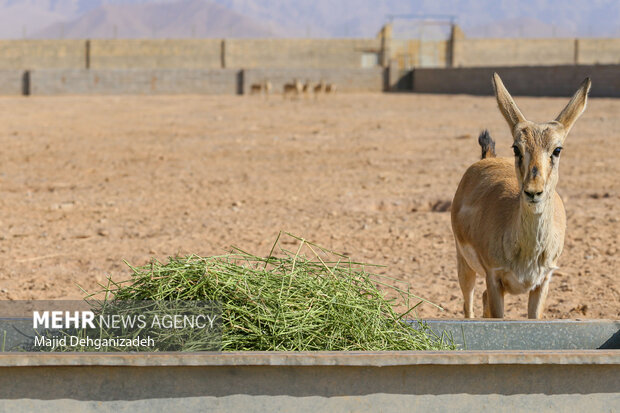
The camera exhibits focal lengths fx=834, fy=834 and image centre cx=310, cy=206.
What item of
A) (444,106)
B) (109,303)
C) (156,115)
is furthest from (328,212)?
(444,106)

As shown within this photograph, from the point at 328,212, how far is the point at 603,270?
3288 mm

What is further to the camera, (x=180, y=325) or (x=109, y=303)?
(x=109, y=303)

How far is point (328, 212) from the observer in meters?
9.46

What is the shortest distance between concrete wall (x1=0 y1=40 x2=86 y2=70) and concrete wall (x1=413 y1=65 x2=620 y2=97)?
22280 mm

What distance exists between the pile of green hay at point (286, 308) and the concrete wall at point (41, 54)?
5015cm

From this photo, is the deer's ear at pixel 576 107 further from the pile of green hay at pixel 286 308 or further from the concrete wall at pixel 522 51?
the concrete wall at pixel 522 51

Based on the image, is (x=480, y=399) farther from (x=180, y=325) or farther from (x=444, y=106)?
(x=444, y=106)

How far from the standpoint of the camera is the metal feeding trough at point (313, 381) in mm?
2922

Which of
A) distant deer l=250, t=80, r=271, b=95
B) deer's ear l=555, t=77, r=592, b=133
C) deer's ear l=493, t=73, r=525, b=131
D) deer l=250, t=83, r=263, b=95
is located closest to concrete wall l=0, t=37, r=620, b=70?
distant deer l=250, t=80, r=271, b=95

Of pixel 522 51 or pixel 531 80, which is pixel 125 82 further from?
pixel 522 51

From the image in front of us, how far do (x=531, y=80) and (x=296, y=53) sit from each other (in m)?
22.5

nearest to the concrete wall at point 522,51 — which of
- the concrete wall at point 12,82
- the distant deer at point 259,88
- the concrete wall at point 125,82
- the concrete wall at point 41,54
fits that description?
the distant deer at point 259,88

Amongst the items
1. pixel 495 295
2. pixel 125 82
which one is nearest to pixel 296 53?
pixel 125 82

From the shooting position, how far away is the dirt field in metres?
7.12
